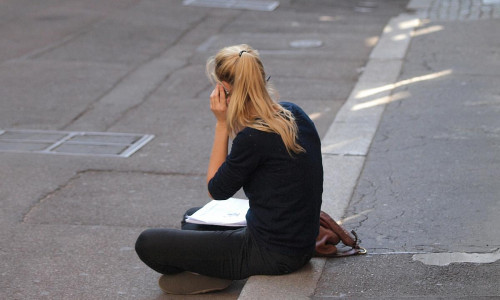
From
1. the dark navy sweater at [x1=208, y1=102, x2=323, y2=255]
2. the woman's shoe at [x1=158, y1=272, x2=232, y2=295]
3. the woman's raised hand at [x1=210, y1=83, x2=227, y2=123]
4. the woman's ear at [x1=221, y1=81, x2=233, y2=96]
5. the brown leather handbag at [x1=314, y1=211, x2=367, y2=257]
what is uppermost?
the woman's ear at [x1=221, y1=81, x2=233, y2=96]

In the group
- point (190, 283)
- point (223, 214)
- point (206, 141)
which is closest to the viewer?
point (190, 283)

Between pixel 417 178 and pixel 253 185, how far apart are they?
237 cm

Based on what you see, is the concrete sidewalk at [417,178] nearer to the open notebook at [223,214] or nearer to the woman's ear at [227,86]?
the open notebook at [223,214]

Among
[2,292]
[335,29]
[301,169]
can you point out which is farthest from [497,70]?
Answer: [2,292]

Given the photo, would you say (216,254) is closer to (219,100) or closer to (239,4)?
(219,100)

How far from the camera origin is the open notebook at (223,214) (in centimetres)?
437

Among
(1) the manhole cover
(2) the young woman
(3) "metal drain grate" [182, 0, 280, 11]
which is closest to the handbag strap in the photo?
(2) the young woman

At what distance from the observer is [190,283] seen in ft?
14.4

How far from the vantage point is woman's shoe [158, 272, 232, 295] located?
4375mm

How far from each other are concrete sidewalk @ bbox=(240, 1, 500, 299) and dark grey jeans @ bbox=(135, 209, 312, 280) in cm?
9

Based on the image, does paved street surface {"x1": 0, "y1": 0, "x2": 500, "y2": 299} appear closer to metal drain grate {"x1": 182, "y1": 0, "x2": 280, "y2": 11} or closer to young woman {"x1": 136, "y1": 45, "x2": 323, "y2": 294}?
young woman {"x1": 136, "y1": 45, "x2": 323, "y2": 294}

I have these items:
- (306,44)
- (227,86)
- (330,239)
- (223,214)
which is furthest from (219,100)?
(306,44)

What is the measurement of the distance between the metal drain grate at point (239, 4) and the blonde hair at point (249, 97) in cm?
1196

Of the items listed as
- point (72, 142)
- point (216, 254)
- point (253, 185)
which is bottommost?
point (72, 142)
